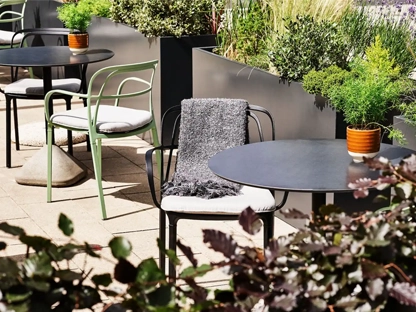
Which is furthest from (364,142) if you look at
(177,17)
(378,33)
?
(177,17)

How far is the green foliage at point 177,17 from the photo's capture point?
6441mm

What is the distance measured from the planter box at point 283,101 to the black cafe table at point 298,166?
2.39 ft

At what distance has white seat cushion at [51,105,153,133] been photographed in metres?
4.82

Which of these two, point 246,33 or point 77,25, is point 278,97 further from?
point 77,25

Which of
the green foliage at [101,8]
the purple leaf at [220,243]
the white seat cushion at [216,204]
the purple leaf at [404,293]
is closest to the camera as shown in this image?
the purple leaf at [404,293]

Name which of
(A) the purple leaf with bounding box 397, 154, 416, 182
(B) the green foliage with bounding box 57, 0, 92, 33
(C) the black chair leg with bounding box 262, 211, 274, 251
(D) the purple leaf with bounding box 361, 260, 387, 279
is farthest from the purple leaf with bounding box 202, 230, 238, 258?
(B) the green foliage with bounding box 57, 0, 92, 33

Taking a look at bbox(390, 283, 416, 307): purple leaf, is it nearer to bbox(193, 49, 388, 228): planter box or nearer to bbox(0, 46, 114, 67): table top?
bbox(193, 49, 388, 228): planter box

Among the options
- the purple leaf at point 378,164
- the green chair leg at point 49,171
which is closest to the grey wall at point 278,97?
the green chair leg at point 49,171

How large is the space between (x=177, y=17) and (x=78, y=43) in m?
0.96

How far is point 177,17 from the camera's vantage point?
648 centimetres

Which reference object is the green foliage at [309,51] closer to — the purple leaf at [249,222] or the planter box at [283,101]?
the planter box at [283,101]

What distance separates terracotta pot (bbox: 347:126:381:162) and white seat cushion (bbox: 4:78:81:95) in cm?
322

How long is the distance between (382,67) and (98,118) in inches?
83.0

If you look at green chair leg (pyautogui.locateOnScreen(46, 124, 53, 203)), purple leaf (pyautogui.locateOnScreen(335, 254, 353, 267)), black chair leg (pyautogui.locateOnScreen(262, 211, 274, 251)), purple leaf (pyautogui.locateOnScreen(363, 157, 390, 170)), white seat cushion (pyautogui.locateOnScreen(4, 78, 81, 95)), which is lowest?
green chair leg (pyautogui.locateOnScreen(46, 124, 53, 203))
